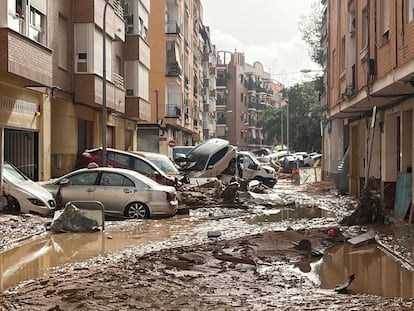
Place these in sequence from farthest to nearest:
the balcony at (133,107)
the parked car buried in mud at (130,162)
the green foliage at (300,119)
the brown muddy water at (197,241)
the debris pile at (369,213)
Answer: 1. the green foliage at (300,119)
2. the balcony at (133,107)
3. the parked car buried in mud at (130,162)
4. the debris pile at (369,213)
5. the brown muddy water at (197,241)

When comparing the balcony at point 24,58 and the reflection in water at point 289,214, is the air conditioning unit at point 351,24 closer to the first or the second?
the reflection in water at point 289,214

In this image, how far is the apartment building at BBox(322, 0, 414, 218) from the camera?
47.0ft

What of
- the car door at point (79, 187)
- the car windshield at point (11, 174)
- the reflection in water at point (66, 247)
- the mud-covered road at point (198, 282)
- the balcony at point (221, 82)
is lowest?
the reflection in water at point (66, 247)

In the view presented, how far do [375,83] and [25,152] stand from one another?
1216 centimetres

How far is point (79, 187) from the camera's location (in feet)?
57.4

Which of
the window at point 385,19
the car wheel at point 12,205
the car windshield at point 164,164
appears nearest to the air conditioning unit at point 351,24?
the window at point 385,19

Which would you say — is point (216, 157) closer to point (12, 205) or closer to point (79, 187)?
point (79, 187)

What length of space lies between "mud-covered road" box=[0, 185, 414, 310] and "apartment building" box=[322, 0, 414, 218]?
483 cm

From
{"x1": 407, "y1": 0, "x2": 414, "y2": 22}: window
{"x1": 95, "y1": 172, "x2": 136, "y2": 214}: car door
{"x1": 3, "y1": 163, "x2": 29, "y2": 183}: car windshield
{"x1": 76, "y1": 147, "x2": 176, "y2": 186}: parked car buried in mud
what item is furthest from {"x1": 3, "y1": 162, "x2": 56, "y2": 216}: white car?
{"x1": 407, "y1": 0, "x2": 414, "y2": 22}: window

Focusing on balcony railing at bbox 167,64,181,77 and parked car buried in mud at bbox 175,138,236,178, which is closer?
parked car buried in mud at bbox 175,138,236,178

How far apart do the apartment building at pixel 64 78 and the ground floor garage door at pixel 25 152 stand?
1.3 inches

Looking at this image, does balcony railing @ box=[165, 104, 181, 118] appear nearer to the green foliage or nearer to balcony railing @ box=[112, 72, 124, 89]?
the green foliage

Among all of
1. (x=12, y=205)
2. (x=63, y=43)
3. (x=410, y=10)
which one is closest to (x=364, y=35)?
(x=410, y=10)

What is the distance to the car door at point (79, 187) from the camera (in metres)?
17.3
